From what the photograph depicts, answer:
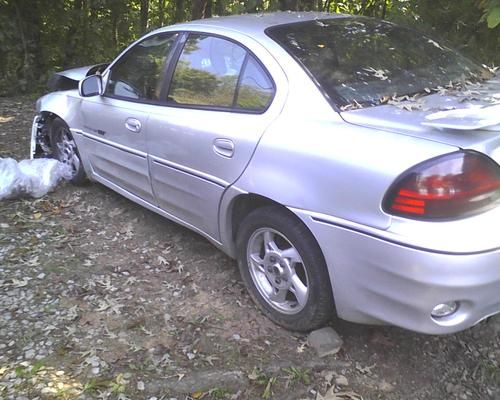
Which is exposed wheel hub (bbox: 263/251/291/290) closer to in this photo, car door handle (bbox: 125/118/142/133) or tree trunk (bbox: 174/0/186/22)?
car door handle (bbox: 125/118/142/133)

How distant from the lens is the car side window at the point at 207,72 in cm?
328

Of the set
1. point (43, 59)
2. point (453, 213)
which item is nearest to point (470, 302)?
point (453, 213)

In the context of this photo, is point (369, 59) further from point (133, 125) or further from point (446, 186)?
point (133, 125)

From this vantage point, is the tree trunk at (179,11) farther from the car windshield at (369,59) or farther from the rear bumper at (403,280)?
the rear bumper at (403,280)

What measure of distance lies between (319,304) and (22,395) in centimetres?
148

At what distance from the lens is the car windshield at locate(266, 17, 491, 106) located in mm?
2920

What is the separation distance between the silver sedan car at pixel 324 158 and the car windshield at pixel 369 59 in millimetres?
12

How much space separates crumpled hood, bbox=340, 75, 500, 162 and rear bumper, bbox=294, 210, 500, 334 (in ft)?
1.55

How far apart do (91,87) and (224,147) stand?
5.99 feet

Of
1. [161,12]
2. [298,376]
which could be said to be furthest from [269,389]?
[161,12]

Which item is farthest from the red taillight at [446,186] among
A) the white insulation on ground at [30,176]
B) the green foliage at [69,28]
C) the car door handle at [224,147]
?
the green foliage at [69,28]

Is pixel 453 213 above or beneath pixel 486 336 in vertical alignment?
above

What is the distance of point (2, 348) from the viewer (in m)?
2.96

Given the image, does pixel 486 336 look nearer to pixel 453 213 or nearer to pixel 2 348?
pixel 453 213
